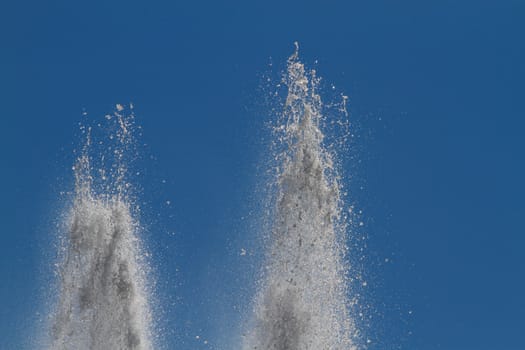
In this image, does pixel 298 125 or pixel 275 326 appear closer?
pixel 275 326

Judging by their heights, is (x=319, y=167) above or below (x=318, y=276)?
above

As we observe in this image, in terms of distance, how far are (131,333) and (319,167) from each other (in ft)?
40.5

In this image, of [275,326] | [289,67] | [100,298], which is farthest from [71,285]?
[289,67]

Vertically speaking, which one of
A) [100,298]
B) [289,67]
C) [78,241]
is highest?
[289,67]

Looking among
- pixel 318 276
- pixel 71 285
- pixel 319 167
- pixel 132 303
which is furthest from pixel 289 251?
pixel 71 285

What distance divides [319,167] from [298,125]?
241 cm

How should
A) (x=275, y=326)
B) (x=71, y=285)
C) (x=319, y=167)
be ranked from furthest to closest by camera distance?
(x=71, y=285) → (x=319, y=167) → (x=275, y=326)

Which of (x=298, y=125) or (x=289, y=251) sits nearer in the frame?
(x=289, y=251)

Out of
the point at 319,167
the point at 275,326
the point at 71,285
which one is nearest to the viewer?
the point at 275,326

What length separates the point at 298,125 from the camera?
42.4m

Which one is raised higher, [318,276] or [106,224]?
[106,224]

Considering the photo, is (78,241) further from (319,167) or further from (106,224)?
(319,167)

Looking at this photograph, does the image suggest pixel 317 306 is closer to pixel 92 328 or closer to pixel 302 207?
pixel 302 207

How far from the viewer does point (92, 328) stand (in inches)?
1671
